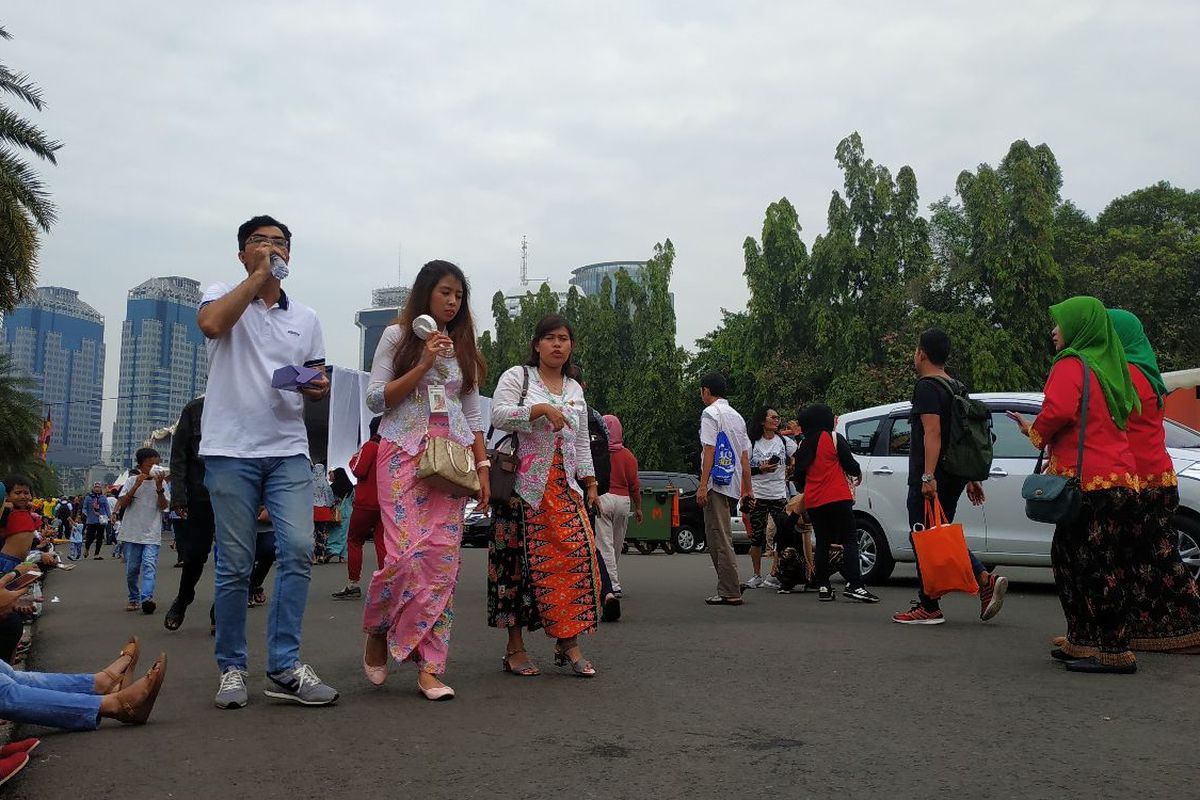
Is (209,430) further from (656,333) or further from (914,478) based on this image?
(656,333)

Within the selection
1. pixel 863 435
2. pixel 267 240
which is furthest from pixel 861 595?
pixel 267 240

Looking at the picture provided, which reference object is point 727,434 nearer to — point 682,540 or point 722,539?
point 722,539

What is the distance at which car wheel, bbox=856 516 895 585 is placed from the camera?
10.9 m

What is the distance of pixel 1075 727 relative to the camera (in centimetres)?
419

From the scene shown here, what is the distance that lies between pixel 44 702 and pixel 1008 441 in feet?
27.3

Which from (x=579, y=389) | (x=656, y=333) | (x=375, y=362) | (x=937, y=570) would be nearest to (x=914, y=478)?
(x=937, y=570)

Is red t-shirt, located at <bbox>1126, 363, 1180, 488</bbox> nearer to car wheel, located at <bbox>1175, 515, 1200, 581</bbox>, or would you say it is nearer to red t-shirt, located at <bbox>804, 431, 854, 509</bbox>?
car wheel, located at <bbox>1175, 515, 1200, 581</bbox>

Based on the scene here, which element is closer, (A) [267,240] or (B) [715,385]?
(A) [267,240]

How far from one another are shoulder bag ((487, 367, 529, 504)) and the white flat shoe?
1.02 m

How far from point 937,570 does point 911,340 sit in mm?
30641

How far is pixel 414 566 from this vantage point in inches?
195

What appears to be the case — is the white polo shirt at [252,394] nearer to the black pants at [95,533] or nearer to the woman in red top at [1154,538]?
the woman in red top at [1154,538]

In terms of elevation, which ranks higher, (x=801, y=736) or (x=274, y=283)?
(x=274, y=283)

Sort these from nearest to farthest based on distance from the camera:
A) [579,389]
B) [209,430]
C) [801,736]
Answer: [801,736]
[209,430]
[579,389]
